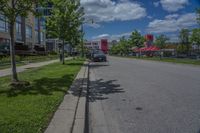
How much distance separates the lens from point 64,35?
2923 cm

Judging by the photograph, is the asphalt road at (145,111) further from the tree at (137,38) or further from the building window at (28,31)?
the tree at (137,38)

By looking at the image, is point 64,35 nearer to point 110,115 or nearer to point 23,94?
point 23,94

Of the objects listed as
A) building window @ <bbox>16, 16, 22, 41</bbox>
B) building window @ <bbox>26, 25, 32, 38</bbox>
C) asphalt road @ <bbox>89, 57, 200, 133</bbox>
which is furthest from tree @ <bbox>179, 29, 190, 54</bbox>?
asphalt road @ <bbox>89, 57, 200, 133</bbox>

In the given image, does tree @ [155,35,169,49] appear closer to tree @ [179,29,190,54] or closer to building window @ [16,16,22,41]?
tree @ [179,29,190,54]

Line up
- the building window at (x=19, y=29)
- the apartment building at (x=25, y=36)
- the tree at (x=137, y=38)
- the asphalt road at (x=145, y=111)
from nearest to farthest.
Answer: the asphalt road at (x=145, y=111), the apartment building at (x=25, y=36), the building window at (x=19, y=29), the tree at (x=137, y=38)

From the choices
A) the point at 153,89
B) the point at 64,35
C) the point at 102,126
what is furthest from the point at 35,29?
the point at 102,126

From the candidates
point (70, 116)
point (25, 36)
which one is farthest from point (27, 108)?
point (25, 36)

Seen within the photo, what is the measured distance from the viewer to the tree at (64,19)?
2880 centimetres

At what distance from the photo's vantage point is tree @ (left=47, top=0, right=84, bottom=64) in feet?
94.5

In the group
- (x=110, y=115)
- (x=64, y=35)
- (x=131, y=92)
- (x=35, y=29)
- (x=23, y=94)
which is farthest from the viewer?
(x=35, y=29)

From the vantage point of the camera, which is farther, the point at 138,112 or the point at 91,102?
the point at 91,102

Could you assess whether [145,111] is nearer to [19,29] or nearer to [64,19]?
[64,19]

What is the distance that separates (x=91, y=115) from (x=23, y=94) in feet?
8.88

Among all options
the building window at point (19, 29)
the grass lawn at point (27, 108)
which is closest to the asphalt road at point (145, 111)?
the grass lawn at point (27, 108)
